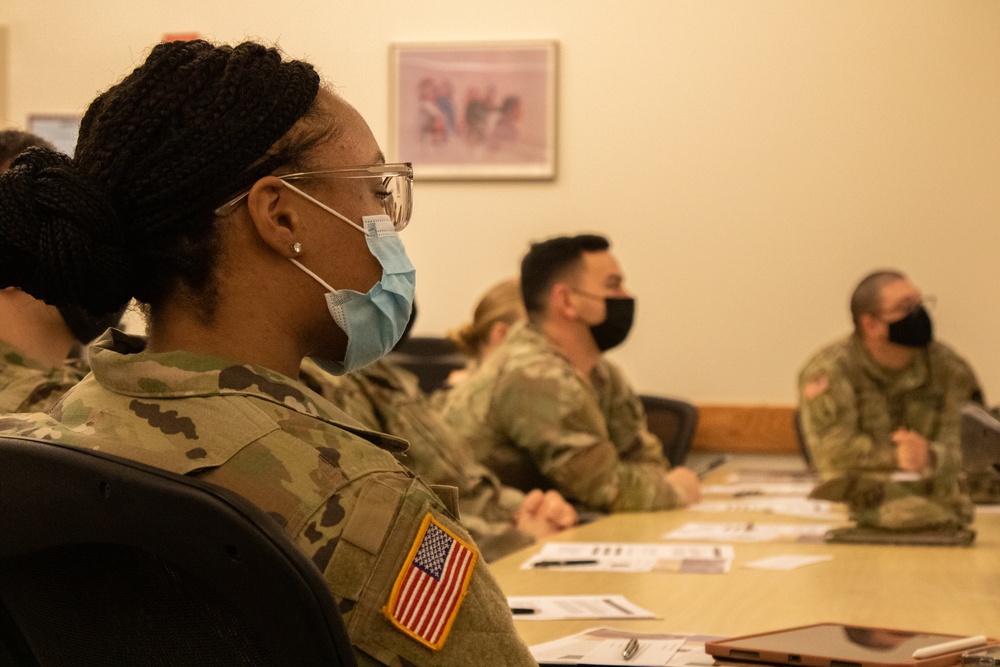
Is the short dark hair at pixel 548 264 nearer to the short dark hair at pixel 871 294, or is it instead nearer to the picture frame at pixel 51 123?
the short dark hair at pixel 871 294

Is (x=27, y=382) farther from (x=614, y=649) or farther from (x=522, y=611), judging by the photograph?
(x=614, y=649)

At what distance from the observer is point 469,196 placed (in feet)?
17.6

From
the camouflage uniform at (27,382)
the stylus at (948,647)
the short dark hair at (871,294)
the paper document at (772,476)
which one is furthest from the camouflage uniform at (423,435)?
the short dark hair at (871,294)

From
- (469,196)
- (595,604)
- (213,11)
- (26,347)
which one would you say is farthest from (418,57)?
(595,604)

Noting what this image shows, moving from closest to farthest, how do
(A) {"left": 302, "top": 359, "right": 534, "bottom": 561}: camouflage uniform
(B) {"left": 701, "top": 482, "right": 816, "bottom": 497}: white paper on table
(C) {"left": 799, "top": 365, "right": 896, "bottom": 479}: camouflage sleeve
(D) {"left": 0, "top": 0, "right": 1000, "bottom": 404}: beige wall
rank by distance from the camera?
1. (A) {"left": 302, "top": 359, "right": 534, "bottom": 561}: camouflage uniform
2. (B) {"left": 701, "top": 482, "right": 816, "bottom": 497}: white paper on table
3. (C) {"left": 799, "top": 365, "right": 896, "bottom": 479}: camouflage sleeve
4. (D) {"left": 0, "top": 0, "right": 1000, "bottom": 404}: beige wall

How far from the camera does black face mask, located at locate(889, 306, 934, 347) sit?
4.01m

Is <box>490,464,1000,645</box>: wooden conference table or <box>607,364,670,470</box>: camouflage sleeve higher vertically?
<box>490,464,1000,645</box>: wooden conference table

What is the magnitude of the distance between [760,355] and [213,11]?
3.05 metres

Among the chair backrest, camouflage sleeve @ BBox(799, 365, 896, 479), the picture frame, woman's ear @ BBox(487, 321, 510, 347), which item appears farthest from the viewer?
the picture frame

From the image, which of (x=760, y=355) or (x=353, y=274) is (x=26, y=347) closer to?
(x=353, y=274)

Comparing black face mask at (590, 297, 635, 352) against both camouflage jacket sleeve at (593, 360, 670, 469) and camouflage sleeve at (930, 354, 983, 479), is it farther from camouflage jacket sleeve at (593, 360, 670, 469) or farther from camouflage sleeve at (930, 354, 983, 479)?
camouflage sleeve at (930, 354, 983, 479)

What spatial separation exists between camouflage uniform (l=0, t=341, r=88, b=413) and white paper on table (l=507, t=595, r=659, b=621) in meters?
0.80

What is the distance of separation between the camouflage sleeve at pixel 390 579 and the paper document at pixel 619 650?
490 mm

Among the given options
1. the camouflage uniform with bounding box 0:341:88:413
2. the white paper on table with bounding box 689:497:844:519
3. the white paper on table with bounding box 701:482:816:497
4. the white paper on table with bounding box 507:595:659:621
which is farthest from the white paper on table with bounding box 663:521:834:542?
the camouflage uniform with bounding box 0:341:88:413
